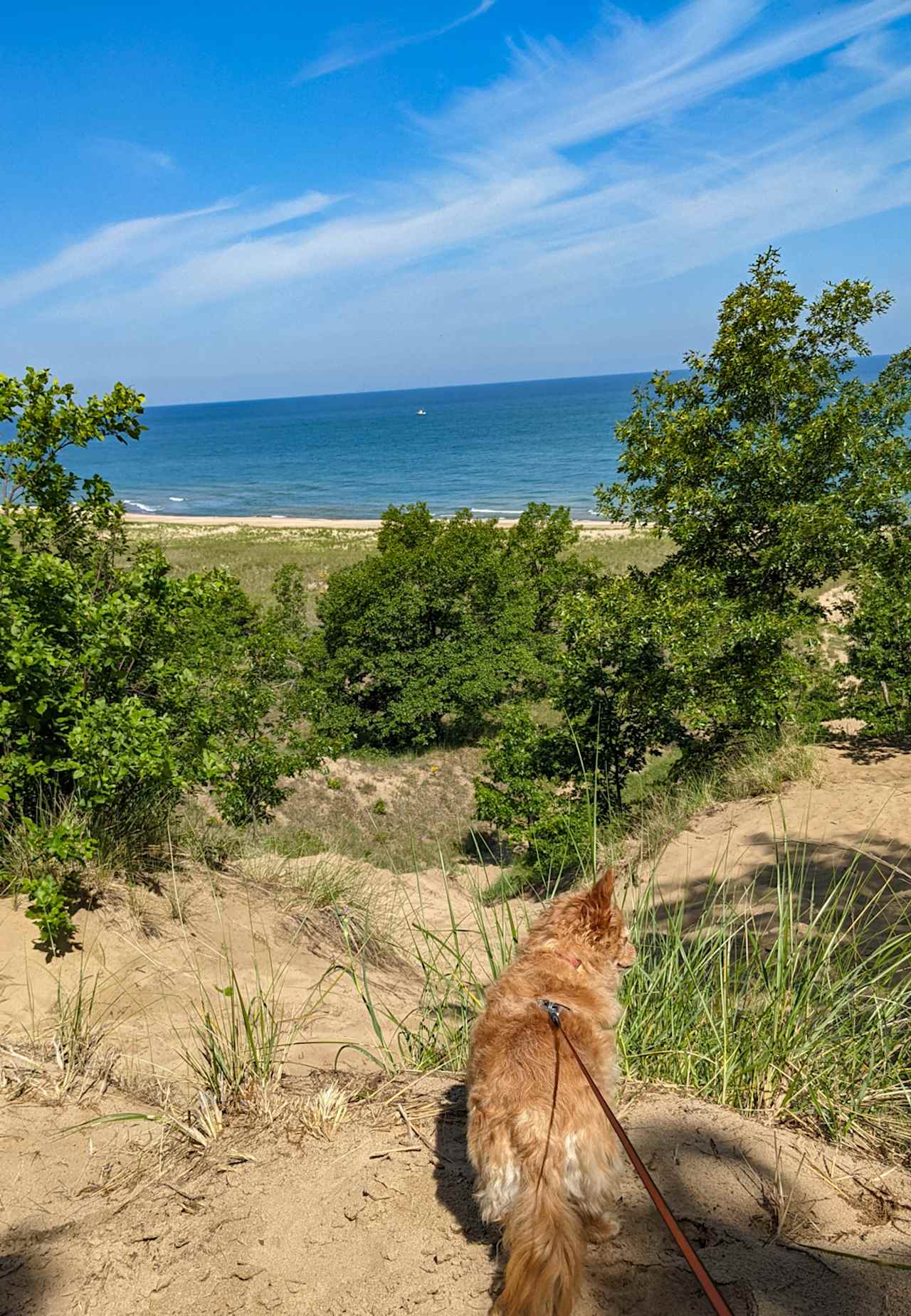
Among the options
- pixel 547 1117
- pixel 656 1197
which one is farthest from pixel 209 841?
pixel 656 1197

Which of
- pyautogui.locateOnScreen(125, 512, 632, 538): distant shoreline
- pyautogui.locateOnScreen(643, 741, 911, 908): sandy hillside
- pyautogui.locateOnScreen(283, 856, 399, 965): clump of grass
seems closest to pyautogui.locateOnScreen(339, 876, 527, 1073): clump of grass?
pyautogui.locateOnScreen(283, 856, 399, 965): clump of grass

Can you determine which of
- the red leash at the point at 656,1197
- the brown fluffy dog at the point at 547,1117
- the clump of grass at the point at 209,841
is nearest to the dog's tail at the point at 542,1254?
the brown fluffy dog at the point at 547,1117

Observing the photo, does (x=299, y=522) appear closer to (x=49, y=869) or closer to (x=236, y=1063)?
(x=49, y=869)

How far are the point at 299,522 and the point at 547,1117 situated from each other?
6831cm

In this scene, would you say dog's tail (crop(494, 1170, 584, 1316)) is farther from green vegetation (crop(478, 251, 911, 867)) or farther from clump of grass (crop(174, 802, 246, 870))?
green vegetation (crop(478, 251, 911, 867))

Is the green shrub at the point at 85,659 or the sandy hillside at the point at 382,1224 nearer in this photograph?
the sandy hillside at the point at 382,1224

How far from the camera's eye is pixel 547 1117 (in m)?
2.30

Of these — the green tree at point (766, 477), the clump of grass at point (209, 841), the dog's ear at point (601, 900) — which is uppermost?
the green tree at point (766, 477)

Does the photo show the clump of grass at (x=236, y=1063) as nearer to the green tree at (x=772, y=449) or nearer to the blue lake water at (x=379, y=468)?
the green tree at (x=772, y=449)

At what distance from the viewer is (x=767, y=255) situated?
11.7m

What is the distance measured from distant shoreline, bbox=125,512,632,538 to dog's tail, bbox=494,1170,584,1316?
50.1 meters

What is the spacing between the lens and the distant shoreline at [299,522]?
55.8 metres

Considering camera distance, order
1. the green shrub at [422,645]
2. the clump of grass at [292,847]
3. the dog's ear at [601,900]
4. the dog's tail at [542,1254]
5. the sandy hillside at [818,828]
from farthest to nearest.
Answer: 1. the green shrub at [422,645]
2. the clump of grass at [292,847]
3. the sandy hillside at [818,828]
4. the dog's ear at [601,900]
5. the dog's tail at [542,1254]

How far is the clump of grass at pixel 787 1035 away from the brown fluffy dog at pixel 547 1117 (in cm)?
88
